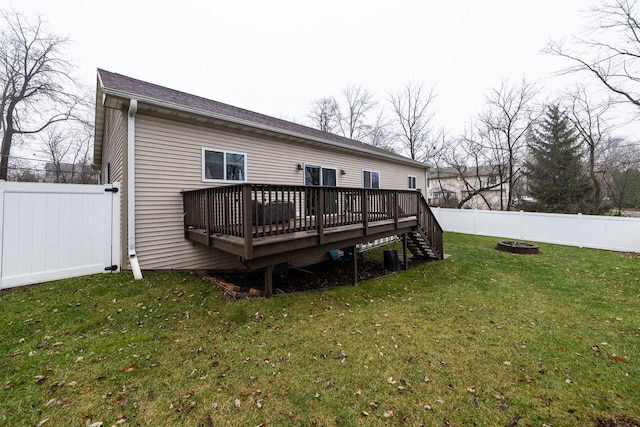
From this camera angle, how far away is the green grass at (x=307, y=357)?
2.32 metres

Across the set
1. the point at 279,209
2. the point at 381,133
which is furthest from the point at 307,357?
the point at 381,133

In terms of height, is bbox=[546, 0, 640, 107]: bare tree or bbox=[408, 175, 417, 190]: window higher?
bbox=[546, 0, 640, 107]: bare tree

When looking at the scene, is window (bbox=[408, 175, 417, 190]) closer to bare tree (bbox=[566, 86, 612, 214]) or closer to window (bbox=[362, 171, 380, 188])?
window (bbox=[362, 171, 380, 188])

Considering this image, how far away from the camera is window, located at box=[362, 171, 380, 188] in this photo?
11295 mm

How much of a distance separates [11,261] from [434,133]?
82.4ft

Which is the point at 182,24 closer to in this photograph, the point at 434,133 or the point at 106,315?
the point at 106,315

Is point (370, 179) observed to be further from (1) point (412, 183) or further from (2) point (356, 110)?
(2) point (356, 110)

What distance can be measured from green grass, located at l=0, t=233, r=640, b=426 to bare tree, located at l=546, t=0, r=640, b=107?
11229mm

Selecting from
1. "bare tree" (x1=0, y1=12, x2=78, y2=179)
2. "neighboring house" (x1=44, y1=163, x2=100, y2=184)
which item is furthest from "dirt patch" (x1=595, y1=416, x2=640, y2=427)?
"neighboring house" (x1=44, y1=163, x2=100, y2=184)

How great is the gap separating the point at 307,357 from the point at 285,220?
2755mm

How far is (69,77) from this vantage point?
53.5ft

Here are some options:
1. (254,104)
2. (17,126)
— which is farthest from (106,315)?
Answer: (254,104)

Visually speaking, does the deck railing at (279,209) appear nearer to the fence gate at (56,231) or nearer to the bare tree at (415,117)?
the fence gate at (56,231)

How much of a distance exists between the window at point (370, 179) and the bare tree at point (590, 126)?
16.0 m
